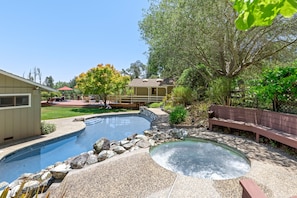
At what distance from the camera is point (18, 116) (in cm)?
855

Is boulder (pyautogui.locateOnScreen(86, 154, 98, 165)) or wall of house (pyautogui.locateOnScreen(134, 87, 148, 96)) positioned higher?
wall of house (pyautogui.locateOnScreen(134, 87, 148, 96))

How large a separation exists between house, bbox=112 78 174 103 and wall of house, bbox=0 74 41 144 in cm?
1502

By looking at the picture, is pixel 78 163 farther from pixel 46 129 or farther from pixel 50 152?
pixel 46 129

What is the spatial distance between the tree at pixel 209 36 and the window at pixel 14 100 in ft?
24.2

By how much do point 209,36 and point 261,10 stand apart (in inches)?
347

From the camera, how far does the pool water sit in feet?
15.3

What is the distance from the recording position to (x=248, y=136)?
25.2 feet

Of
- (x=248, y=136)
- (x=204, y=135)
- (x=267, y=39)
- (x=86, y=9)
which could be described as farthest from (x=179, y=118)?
(x=86, y=9)

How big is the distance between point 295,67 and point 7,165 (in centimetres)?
1068

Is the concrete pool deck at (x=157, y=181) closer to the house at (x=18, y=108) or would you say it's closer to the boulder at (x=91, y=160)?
the boulder at (x=91, y=160)

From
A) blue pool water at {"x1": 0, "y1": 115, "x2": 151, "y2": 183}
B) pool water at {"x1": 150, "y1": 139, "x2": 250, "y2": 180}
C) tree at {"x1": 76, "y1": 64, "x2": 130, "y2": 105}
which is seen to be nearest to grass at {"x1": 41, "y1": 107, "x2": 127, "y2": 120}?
tree at {"x1": 76, "y1": 64, "x2": 130, "y2": 105}

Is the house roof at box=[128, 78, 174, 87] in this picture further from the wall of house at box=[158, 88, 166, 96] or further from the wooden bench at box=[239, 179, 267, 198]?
the wooden bench at box=[239, 179, 267, 198]

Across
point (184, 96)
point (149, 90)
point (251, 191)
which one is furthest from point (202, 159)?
point (149, 90)

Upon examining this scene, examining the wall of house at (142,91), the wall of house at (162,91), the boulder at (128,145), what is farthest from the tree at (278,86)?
the wall of house at (142,91)
